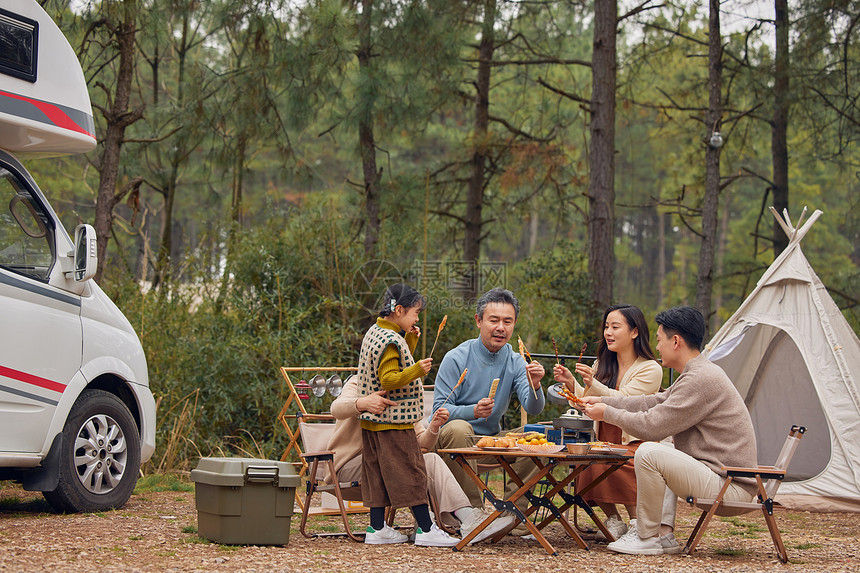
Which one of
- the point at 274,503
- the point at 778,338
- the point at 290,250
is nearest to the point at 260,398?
the point at 290,250

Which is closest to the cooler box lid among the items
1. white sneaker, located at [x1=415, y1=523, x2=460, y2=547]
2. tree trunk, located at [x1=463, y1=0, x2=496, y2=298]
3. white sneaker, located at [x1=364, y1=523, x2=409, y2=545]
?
white sneaker, located at [x1=364, y1=523, x2=409, y2=545]

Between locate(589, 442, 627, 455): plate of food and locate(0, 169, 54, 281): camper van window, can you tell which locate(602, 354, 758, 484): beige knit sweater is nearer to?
locate(589, 442, 627, 455): plate of food

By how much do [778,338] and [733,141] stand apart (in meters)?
5.61

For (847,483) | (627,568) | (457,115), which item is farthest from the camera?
(457,115)

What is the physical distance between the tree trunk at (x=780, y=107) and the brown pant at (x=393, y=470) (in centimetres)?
668

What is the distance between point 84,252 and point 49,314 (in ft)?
1.21

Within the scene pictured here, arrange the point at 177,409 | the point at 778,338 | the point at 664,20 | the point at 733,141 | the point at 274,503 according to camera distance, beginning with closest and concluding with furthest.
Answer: the point at 274,503
the point at 778,338
the point at 177,409
the point at 664,20
the point at 733,141

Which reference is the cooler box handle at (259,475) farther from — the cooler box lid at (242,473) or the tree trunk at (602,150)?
the tree trunk at (602,150)

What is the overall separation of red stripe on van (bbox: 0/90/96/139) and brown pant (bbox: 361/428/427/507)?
2.35 m

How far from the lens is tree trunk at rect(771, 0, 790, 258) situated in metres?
10.5

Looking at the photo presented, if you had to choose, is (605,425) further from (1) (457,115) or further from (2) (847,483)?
(1) (457,115)

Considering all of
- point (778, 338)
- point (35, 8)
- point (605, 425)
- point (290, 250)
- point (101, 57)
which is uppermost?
point (101, 57)

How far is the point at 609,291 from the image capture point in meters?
9.91

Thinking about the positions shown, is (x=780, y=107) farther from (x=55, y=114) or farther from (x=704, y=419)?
(x=55, y=114)
